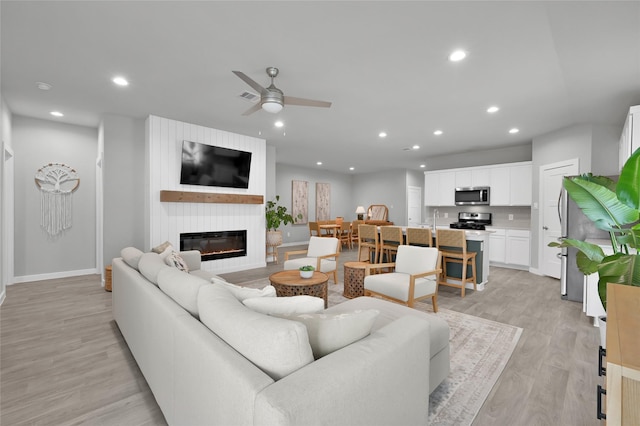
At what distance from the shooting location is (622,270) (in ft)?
4.52

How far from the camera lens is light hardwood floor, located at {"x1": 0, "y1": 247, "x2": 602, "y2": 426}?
66.4 inches

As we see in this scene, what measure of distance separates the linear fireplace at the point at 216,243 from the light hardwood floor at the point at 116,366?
4.67 feet

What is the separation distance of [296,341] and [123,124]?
5.01 meters

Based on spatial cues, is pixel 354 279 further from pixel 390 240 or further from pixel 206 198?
pixel 206 198

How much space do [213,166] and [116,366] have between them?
11.4 ft

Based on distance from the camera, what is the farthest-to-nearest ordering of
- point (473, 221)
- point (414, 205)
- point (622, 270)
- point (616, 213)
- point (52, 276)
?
point (414, 205)
point (473, 221)
point (52, 276)
point (616, 213)
point (622, 270)

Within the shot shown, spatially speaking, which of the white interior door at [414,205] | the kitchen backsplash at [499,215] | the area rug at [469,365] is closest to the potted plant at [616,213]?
the area rug at [469,365]

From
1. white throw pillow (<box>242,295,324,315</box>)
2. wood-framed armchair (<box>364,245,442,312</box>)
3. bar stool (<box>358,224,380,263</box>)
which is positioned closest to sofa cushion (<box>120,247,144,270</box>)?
white throw pillow (<box>242,295,324,315</box>)

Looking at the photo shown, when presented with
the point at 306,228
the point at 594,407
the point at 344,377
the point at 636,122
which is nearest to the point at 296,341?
the point at 344,377

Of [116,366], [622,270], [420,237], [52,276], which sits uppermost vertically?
[622,270]

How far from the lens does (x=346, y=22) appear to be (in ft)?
7.21

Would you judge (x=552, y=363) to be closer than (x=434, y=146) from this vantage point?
Yes

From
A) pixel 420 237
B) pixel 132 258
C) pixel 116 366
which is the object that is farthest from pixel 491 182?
pixel 116 366

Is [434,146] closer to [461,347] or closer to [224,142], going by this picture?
[224,142]
